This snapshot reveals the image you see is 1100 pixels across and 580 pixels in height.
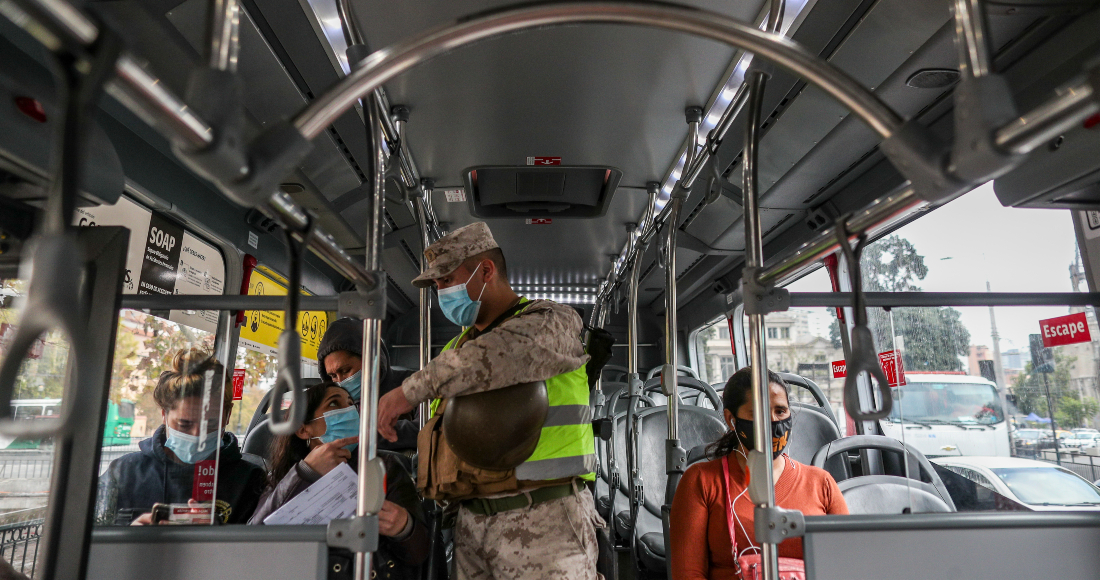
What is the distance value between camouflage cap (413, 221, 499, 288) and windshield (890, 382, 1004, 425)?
77.1 inches

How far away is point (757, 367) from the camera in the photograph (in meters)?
1.42

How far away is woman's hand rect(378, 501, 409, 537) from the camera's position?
180cm

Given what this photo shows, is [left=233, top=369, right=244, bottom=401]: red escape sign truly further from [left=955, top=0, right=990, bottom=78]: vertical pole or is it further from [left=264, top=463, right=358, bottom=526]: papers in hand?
[left=955, top=0, right=990, bottom=78]: vertical pole

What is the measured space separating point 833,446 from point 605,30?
241 cm

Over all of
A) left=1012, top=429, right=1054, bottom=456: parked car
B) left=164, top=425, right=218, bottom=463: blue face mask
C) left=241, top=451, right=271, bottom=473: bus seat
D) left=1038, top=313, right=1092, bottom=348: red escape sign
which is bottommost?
left=241, top=451, right=271, bottom=473: bus seat


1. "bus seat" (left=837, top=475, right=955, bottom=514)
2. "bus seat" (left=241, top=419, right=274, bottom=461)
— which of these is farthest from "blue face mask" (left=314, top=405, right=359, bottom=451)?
"bus seat" (left=837, top=475, right=955, bottom=514)

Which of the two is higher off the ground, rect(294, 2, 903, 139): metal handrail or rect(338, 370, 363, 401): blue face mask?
rect(294, 2, 903, 139): metal handrail

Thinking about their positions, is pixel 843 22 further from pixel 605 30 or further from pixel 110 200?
pixel 110 200

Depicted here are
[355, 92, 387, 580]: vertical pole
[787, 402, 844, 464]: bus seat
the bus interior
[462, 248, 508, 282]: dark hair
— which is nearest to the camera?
the bus interior

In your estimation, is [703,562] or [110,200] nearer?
[110,200]

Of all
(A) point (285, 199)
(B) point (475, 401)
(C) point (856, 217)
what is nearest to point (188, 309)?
(B) point (475, 401)

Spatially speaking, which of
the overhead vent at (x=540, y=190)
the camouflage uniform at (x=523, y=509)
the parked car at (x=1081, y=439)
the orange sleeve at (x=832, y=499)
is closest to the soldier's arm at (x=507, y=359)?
the camouflage uniform at (x=523, y=509)

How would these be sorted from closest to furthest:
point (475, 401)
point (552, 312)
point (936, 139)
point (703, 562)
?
point (936, 139)
point (475, 401)
point (552, 312)
point (703, 562)

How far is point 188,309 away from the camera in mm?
1547
